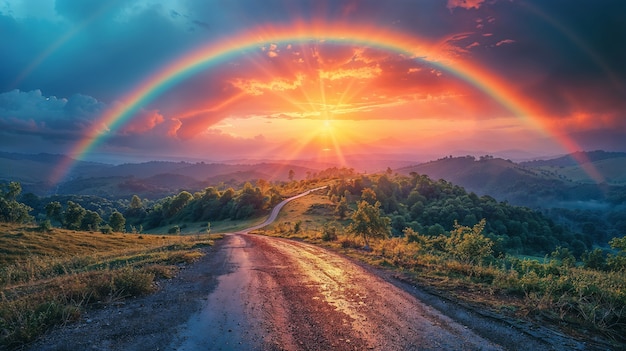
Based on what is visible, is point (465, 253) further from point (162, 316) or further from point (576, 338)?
point (162, 316)

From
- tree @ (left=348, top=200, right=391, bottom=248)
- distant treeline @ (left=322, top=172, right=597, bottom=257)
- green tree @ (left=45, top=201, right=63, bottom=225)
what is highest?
tree @ (left=348, top=200, right=391, bottom=248)

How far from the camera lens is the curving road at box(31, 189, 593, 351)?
876 cm

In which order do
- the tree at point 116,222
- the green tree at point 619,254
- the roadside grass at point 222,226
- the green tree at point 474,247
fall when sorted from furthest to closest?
the tree at point 116,222 → the roadside grass at point 222,226 → the green tree at point 474,247 → the green tree at point 619,254

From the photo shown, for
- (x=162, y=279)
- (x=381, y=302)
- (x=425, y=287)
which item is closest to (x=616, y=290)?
(x=425, y=287)

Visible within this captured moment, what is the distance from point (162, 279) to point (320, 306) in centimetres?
826

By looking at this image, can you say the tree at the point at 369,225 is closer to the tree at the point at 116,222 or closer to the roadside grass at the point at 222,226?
the roadside grass at the point at 222,226

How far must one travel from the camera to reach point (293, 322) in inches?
406

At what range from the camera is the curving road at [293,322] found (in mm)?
8761

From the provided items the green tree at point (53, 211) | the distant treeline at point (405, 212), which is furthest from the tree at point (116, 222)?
the green tree at point (53, 211)

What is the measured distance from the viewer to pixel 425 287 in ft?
48.8

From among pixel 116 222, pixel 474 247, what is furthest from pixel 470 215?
pixel 116 222

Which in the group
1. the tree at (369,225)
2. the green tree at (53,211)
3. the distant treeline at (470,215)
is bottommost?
the distant treeline at (470,215)

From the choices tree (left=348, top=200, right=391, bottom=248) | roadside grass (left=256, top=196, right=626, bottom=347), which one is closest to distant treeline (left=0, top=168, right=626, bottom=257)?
tree (left=348, top=200, right=391, bottom=248)

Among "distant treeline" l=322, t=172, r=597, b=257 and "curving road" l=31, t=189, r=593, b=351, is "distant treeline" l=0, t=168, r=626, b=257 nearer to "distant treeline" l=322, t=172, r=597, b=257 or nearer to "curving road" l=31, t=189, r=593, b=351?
"distant treeline" l=322, t=172, r=597, b=257
